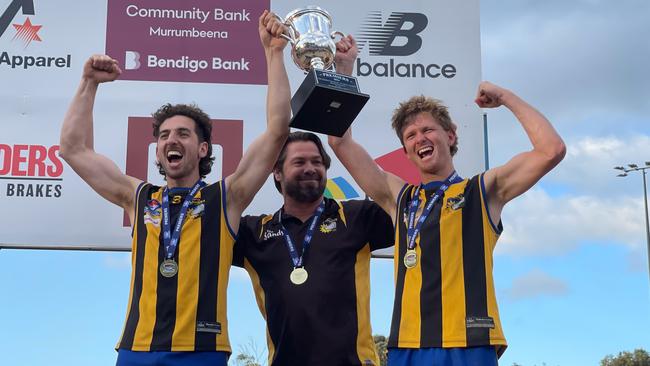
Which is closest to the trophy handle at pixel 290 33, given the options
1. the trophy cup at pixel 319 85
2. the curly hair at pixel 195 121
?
the trophy cup at pixel 319 85

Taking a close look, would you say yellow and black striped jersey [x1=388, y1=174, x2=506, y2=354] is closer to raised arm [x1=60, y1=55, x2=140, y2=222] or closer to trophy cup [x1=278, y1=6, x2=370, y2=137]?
trophy cup [x1=278, y1=6, x2=370, y2=137]

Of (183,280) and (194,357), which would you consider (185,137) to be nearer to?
(183,280)

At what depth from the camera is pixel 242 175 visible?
390 cm

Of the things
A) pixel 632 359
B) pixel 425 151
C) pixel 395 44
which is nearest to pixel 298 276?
pixel 425 151

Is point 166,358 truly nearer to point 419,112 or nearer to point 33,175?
point 419,112

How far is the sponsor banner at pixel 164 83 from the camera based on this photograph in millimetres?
5484

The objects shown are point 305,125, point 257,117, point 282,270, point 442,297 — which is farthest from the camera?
point 257,117

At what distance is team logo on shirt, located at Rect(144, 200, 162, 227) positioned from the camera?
3.76 meters

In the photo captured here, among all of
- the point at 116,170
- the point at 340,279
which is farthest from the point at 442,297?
the point at 116,170

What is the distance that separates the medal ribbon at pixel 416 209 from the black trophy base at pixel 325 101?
1.68 feet

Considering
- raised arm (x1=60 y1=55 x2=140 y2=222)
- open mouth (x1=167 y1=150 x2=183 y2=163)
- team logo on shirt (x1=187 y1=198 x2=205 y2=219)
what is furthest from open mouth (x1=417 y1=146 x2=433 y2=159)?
raised arm (x1=60 y1=55 x2=140 y2=222)

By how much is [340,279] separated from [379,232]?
0.36 meters

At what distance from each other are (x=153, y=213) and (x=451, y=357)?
1600 mm

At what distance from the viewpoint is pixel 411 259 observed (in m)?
3.51
